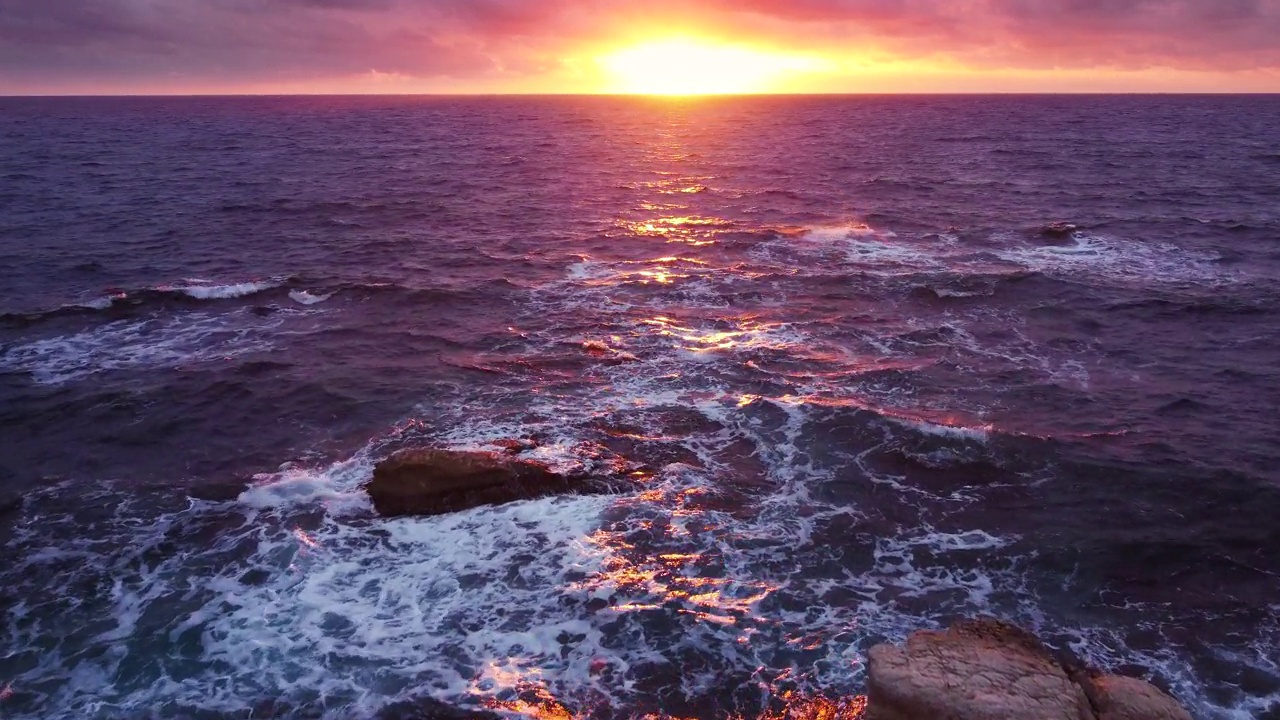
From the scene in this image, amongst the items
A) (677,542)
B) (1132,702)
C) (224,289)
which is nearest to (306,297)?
(224,289)

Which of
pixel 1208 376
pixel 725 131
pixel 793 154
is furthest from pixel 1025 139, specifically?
pixel 1208 376

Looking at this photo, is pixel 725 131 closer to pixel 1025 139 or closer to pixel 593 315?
pixel 1025 139

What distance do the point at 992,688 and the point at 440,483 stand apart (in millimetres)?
12781

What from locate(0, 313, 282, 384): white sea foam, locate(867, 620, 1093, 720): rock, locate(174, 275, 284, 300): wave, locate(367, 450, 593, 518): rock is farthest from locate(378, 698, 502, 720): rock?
locate(174, 275, 284, 300): wave

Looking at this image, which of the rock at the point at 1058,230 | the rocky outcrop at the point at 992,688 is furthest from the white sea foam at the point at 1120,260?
the rocky outcrop at the point at 992,688

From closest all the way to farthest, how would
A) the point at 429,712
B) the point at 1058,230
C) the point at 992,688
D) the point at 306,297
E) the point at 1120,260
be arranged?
the point at 992,688 → the point at 429,712 → the point at 306,297 → the point at 1120,260 → the point at 1058,230

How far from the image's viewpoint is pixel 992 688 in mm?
10320

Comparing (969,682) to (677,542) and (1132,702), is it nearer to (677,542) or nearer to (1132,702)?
(1132,702)

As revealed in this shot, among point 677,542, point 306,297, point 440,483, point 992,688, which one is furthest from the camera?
point 306,297

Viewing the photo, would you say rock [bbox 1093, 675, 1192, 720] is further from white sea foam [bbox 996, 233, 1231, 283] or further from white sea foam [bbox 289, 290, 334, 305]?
white sea foam [bbox 289, 290, 334, 305]

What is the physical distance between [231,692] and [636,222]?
4127 cm

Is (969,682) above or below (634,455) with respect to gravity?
above

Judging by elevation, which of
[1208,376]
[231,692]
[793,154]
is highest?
[793,154]

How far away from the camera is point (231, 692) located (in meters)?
13.0
